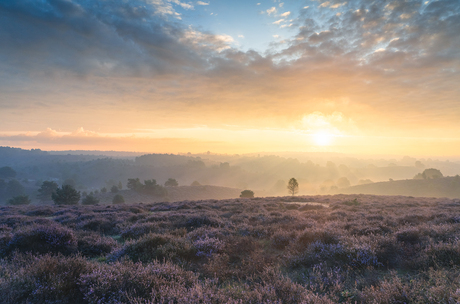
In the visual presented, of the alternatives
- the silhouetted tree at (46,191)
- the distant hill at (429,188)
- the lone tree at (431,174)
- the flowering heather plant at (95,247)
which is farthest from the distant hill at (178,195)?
the lone tree at (431,174)

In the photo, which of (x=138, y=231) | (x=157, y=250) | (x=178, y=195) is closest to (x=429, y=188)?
(x=178, y=195)

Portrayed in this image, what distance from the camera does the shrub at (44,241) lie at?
6.03m

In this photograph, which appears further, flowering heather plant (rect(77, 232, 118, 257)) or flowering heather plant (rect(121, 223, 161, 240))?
flowering heather plant (rect(121, 223, 161, 240))

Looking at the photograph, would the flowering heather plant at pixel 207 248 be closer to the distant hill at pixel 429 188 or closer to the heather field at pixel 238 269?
the heather field at pixel 238 269

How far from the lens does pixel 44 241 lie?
20.7 feet

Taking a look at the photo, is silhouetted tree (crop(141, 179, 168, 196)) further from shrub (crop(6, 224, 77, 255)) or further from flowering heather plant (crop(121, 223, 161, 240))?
shrub (crop(6, 224, 77, 255))

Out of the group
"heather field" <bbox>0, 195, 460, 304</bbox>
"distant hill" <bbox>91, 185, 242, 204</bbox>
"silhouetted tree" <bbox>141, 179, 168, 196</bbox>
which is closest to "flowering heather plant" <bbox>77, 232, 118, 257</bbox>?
"heather field" <bbox>0, 195, 460, 304</bbox>

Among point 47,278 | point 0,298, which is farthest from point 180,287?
point 0,298

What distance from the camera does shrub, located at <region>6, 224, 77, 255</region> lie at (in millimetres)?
6033

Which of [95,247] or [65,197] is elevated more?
[95,247]

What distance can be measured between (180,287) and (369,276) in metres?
3.96

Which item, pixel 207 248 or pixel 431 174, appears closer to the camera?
pixel 207 248

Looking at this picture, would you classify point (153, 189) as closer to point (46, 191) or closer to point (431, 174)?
point (46, 191)

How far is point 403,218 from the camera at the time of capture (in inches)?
381
